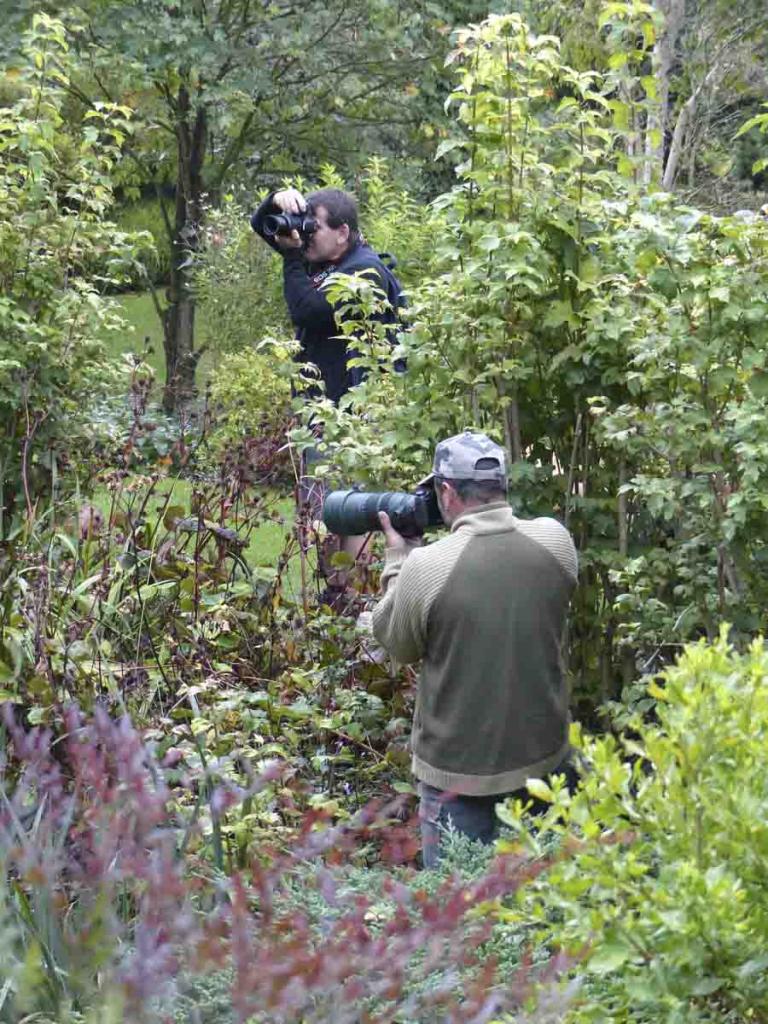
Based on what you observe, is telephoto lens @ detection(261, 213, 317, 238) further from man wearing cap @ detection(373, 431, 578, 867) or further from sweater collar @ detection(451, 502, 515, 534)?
sweater collar @ detection(451, 502, 515, 534)

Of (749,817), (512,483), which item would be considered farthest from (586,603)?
(749,817)

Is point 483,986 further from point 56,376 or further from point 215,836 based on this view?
point 56,376

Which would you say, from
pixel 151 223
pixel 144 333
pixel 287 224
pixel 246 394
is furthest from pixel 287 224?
pixel 151 223

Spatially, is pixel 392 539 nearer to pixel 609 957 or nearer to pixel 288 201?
pixel 609 957

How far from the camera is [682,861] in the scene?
2.49 metres

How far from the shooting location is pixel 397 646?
13.6ft

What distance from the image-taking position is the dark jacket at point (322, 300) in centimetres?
648

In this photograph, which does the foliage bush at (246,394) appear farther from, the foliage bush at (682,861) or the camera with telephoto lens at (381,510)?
the foliage bush at (682,861)

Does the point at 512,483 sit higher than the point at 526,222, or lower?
lower

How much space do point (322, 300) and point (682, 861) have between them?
4.34 meters

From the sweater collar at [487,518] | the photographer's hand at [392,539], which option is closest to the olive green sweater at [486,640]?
the sweater collar at [487,518]

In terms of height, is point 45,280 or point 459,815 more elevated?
point 45,280

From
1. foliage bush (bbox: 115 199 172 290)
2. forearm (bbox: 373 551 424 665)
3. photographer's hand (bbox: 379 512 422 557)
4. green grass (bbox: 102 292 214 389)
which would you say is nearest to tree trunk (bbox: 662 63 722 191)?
green grass (bbox: 102 292 214 389)

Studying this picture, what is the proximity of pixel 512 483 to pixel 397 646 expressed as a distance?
101 centimetres
